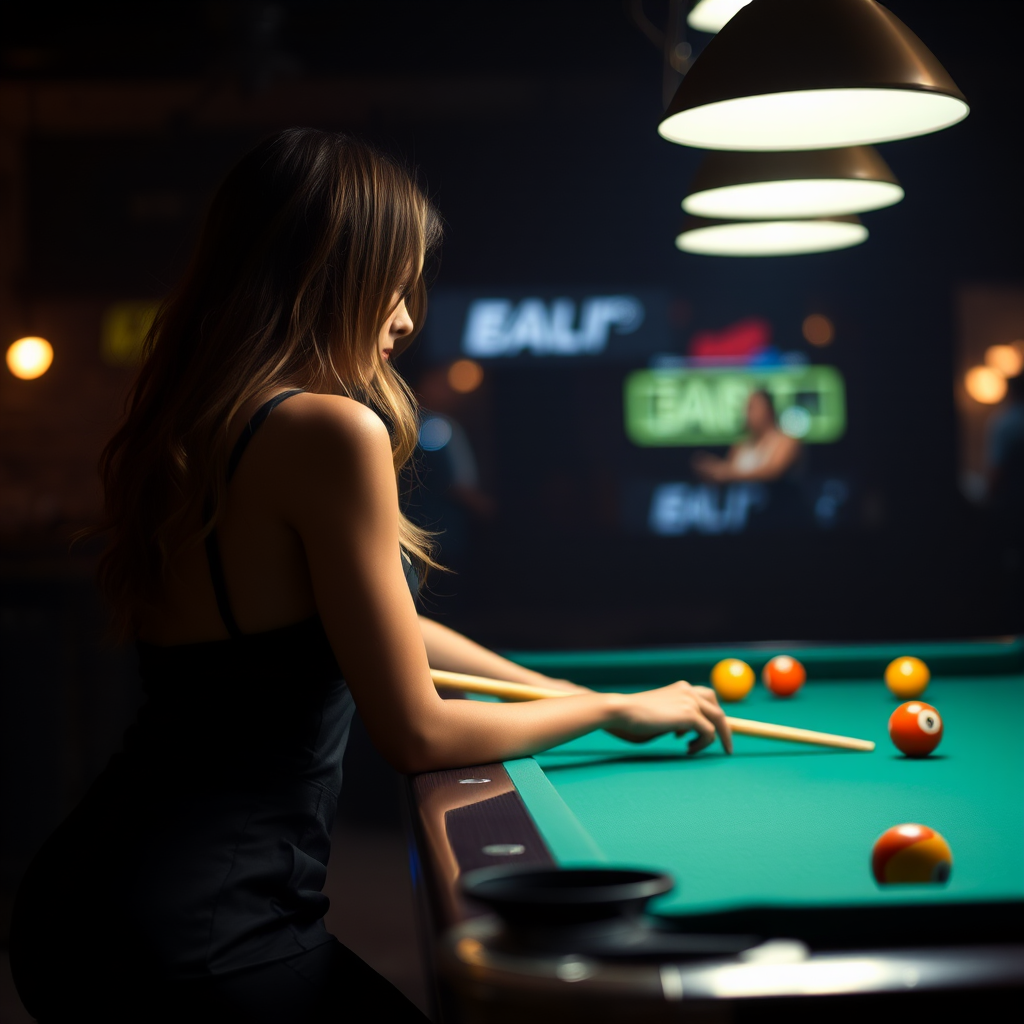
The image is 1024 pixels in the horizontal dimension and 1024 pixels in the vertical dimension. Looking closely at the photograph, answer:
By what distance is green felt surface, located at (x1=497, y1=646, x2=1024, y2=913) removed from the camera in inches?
42.3

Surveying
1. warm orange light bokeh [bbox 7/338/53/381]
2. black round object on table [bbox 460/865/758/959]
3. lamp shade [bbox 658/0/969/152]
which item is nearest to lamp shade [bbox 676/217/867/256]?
lamp shade [bbox 658/0/969/152]

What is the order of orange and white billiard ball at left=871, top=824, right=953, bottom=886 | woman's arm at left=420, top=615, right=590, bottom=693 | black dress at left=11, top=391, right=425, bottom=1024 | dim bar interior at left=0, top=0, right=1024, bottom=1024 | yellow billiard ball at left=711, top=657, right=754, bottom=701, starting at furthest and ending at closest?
1. dim bar interior at left=0, top=0, right=1024, bottom=1024
2. yellow billiard ball at left=711, top=657, right=754, bottom=701
3. woman's arm at left=420, top=615, right=590, bottom=693
4. black dress at left=11, top=391, right=425, bottom=1024
5. orange and white billiard ball at left=871, top=824, right=953, bottom=886

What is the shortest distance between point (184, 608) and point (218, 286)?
1.24ft

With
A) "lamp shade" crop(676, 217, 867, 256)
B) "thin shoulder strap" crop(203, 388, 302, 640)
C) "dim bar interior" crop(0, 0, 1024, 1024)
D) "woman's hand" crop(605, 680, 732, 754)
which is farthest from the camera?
"dim bar interior" crop(0, 0, 1024, 1024)

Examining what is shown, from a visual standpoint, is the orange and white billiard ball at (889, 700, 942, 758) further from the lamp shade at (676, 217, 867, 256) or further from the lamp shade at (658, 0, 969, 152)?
the lamp shade at (676, 217, 867, 256)

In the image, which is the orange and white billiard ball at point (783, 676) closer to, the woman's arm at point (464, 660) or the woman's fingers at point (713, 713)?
the woman's arm at point (464, 660)

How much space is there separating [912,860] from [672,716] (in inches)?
22.2

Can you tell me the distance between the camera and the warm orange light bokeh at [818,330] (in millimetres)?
6133

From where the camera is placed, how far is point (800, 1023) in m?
0.81

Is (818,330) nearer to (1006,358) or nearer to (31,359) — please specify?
(1006,358)

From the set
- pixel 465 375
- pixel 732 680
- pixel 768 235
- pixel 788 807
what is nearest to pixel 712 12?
pixel 768 235

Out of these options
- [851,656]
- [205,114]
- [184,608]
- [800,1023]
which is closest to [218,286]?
[184,608]

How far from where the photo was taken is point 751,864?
115cm

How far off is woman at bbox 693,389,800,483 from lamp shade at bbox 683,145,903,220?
3566 millimetres
